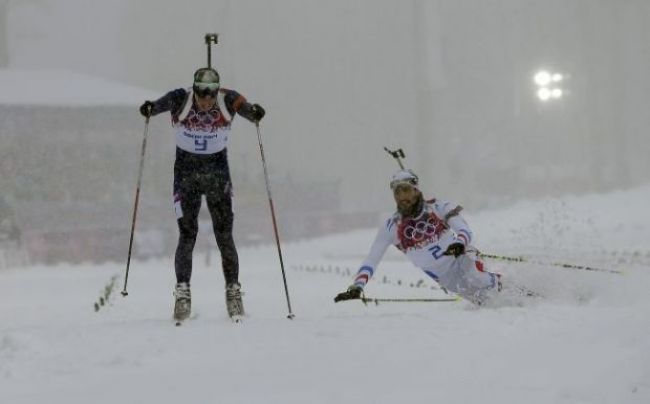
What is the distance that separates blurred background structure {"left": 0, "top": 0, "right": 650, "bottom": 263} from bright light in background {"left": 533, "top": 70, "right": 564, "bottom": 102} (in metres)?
4.35

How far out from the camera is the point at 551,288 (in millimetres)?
7180

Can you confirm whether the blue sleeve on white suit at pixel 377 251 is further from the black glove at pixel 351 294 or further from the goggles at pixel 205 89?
the goggles at pixel 205 89

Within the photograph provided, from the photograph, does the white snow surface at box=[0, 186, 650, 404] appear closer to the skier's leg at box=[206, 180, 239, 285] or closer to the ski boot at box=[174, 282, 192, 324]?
the ski boot at box=[174, 282, 192, 324]

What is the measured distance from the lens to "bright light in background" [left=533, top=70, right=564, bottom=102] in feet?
83.6

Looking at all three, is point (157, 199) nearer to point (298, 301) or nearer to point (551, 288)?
point (298, 301)

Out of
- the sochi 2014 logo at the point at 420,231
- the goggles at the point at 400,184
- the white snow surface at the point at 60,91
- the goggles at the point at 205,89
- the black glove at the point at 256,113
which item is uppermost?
the white snow surface at the point at 60,91

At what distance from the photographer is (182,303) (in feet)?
17.4

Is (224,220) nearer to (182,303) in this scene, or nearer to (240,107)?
(182,303)

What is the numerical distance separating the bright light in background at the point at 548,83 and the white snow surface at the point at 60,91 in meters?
12.4

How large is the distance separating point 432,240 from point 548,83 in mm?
21144

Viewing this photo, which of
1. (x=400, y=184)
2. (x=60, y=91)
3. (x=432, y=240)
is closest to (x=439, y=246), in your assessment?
(x=432, y=240)

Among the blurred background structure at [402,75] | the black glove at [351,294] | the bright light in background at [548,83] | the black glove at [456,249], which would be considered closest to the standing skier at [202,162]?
the black glove at [351,294]

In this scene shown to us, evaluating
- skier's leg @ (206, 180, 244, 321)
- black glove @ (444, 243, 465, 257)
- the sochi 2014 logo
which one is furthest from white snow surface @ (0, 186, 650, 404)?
the sochi 2014 logo

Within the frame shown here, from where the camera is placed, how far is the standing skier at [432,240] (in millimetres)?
5852
